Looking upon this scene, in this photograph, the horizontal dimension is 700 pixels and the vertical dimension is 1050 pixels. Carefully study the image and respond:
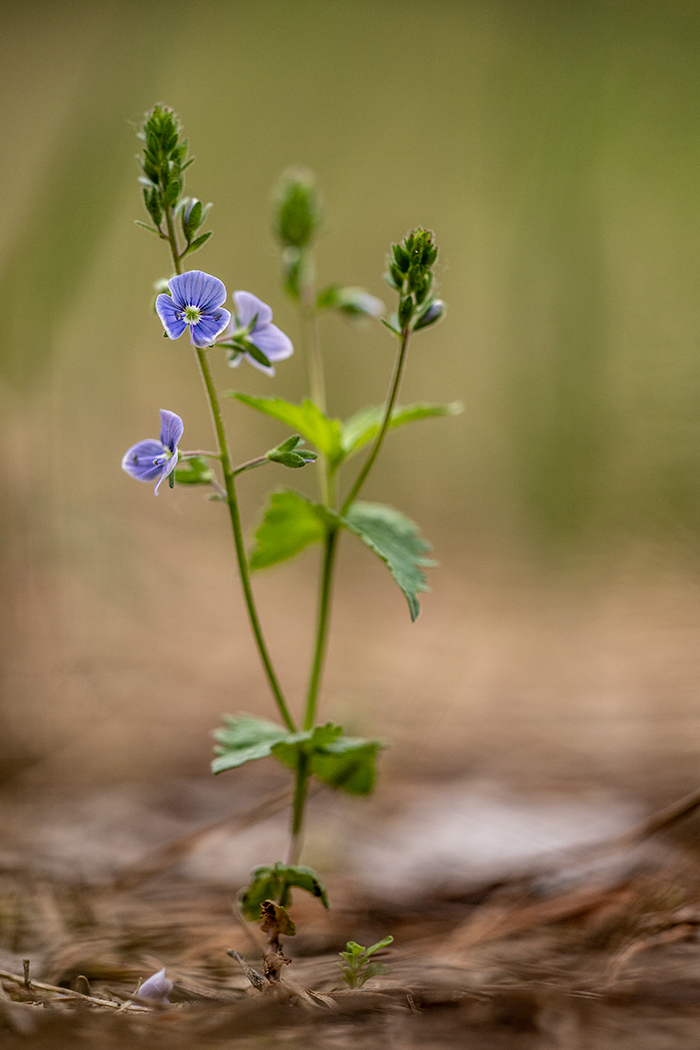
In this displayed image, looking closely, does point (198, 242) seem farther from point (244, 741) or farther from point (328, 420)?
point (244, 741)

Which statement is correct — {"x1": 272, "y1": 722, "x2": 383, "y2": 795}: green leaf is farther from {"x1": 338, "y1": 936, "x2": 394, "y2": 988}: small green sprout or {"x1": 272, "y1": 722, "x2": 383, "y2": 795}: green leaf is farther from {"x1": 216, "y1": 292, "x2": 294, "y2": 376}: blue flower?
{"x1": 216, "y1": 292, "x2": 294, "y2": 376}: blue flower

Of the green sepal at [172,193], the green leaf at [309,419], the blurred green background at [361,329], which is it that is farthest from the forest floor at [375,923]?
the green sepal at [172,193]

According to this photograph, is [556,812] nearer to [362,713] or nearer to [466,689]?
[362,713]

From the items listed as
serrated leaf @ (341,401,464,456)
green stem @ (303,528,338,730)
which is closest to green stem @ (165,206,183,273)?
serrated leaf @ (341,401,464,456)

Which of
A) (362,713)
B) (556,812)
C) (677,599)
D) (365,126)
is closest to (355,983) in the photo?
(556,812)

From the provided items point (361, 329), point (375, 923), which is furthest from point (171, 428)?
point (375, 923)

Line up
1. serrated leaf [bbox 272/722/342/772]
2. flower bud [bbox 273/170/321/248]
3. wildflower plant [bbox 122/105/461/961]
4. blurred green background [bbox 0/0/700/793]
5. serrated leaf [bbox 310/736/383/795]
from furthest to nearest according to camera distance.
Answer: blurred green background [bbox 0/0/700/793] → flower bud [bbox 273/170/321/248] → serrated leaf [bbox 310/736/383/795] → serrated leaf [bbox 272/722/342/772] → wildflower plant [bbox 122/105/461/961]
